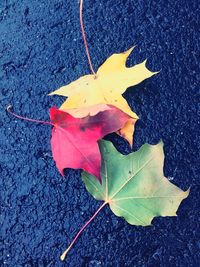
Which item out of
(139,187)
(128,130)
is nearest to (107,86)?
(128,130)

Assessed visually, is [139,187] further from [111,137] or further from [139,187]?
[111,137]

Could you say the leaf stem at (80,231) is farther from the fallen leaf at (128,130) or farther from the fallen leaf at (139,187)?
the fallen leaf at (128,130)

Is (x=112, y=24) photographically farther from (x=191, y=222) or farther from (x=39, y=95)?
(x=191, y=222)

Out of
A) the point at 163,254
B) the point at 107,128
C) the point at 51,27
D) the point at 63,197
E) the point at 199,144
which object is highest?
the point at 51,27

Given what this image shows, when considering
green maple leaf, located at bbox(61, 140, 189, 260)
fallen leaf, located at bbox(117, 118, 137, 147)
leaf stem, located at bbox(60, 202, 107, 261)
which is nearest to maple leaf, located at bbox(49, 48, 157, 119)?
fallen leaf, located at bbox(117, 118, 137, 147)

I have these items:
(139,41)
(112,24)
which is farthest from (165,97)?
A: (112,24)

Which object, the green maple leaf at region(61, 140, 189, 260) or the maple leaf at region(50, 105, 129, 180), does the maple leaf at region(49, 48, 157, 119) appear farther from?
the green maple leaf at region(61, 140, 189, 260)

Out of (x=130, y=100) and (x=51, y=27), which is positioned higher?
(x=51, y=27)
